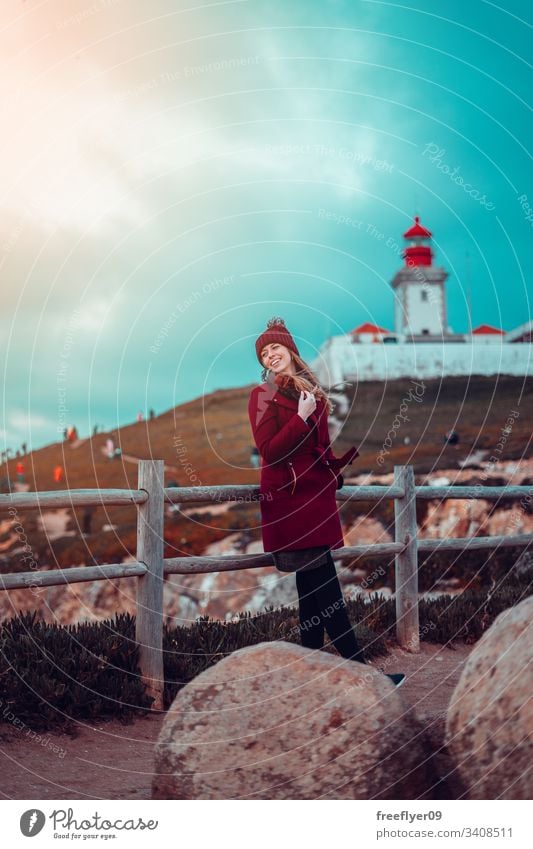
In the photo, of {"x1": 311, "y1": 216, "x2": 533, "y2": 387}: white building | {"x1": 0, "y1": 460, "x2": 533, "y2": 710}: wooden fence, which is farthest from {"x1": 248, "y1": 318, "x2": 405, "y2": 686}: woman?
{"x1": 311, "y1": 216, "x2": 533, "y2": 387}: white building

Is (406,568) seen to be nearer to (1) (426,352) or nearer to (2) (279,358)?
(2) (279,358)

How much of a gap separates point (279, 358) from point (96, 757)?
2541 mm

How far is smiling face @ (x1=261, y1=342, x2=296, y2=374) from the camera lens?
4648 mm

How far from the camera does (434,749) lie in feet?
11.5

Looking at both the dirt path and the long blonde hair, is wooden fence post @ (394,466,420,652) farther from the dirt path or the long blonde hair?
the long blonde hair

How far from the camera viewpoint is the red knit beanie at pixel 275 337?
4652 mm

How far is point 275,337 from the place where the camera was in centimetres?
465

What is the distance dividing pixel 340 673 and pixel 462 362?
125ft

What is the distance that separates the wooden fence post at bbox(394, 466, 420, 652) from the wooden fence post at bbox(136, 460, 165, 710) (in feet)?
8.35

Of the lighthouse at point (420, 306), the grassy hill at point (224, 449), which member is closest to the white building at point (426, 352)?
the lighthouse at point (420, 306)

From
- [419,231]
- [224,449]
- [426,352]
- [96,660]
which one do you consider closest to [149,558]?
[96,660]

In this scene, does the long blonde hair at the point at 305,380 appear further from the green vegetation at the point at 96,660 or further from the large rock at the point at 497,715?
the green vegetation at the point at 96,660
